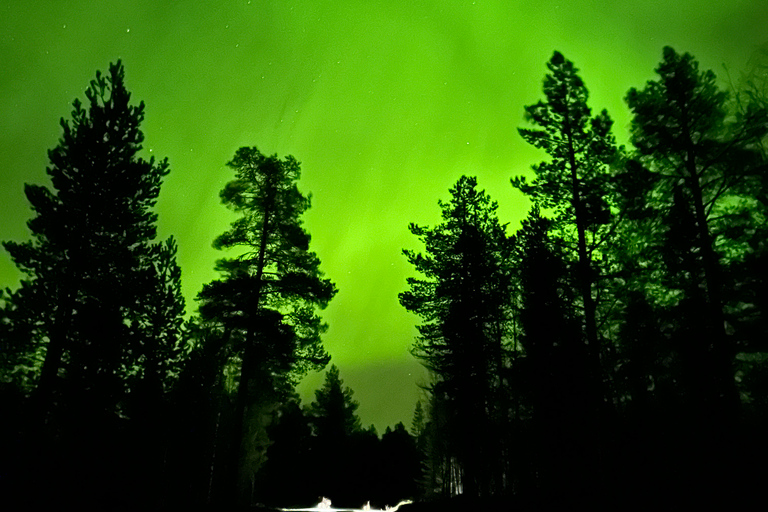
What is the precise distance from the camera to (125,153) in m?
14.8

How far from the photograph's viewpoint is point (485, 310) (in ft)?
64.1

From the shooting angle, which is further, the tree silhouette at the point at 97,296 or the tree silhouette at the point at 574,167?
the tree silhouette at the point at 574,167

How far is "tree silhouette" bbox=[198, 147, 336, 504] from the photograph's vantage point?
60.8ft

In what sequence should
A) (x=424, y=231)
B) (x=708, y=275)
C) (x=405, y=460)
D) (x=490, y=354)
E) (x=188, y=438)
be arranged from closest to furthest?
(x=708, y=275)
(x=490, y=354)
(x=424, y=231)
(x=188, y=438)
(x=405, y=460)

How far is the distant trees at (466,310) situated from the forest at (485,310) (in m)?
0.10

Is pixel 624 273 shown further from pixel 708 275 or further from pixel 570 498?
pixel 570 498

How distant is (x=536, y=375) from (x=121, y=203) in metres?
14.3

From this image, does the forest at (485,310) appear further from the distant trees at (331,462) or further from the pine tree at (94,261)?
Answer: the distant trees at (331,462)

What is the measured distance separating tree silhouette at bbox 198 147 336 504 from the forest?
0.09 m

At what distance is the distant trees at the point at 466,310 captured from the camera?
18.5 meters

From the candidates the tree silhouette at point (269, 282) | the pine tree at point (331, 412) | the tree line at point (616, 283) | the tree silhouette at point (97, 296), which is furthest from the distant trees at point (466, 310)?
the pine tree at point (331, 412)

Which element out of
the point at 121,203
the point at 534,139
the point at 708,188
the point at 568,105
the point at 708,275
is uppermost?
the point at 568,105

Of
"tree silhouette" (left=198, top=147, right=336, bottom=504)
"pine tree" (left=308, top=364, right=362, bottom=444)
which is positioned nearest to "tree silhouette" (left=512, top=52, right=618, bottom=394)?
"tree silhouette" (left=198, top=147, right=336, bottom=504)

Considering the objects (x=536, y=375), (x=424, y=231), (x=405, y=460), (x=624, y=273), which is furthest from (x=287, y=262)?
(x=405, y=460)
